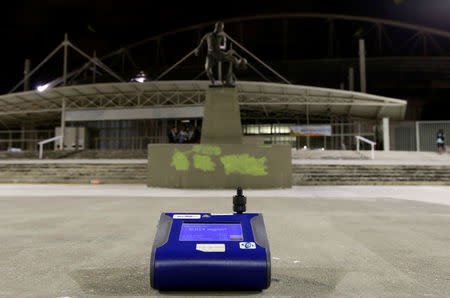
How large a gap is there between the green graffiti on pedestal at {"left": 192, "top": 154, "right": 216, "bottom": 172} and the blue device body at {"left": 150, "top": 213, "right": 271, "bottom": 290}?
885cm

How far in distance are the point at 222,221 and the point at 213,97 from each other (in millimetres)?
9991

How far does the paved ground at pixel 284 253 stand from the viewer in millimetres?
2186

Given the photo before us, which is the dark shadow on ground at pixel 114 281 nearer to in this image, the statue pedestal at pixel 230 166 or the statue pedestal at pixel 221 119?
the statue pedestal at pixel 230 166

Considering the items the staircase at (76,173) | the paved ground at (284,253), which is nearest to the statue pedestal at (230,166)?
the staircase at (76,173)

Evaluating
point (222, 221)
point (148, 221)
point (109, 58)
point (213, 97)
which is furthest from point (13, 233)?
point (109, 58)

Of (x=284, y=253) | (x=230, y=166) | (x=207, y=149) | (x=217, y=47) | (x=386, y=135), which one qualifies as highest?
(x=217, y=47)

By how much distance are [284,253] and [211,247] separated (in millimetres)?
1378

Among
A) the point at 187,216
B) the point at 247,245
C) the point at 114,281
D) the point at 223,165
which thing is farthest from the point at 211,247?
the point at 223,165

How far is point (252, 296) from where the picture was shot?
2016 mm

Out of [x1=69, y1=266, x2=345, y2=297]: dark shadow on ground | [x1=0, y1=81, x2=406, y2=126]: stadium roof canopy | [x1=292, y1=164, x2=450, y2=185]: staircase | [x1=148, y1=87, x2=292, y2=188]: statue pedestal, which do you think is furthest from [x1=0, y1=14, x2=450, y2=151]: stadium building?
[x1=69, y1=266, x2=345, y2=297]: dark shadow on ground

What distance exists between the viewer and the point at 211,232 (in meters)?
2.10

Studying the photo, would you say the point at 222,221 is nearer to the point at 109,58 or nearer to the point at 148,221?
the point at 148,221

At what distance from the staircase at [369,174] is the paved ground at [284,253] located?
24.9 ft

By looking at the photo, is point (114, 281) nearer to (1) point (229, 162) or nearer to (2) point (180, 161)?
(1) point (229, 162)
